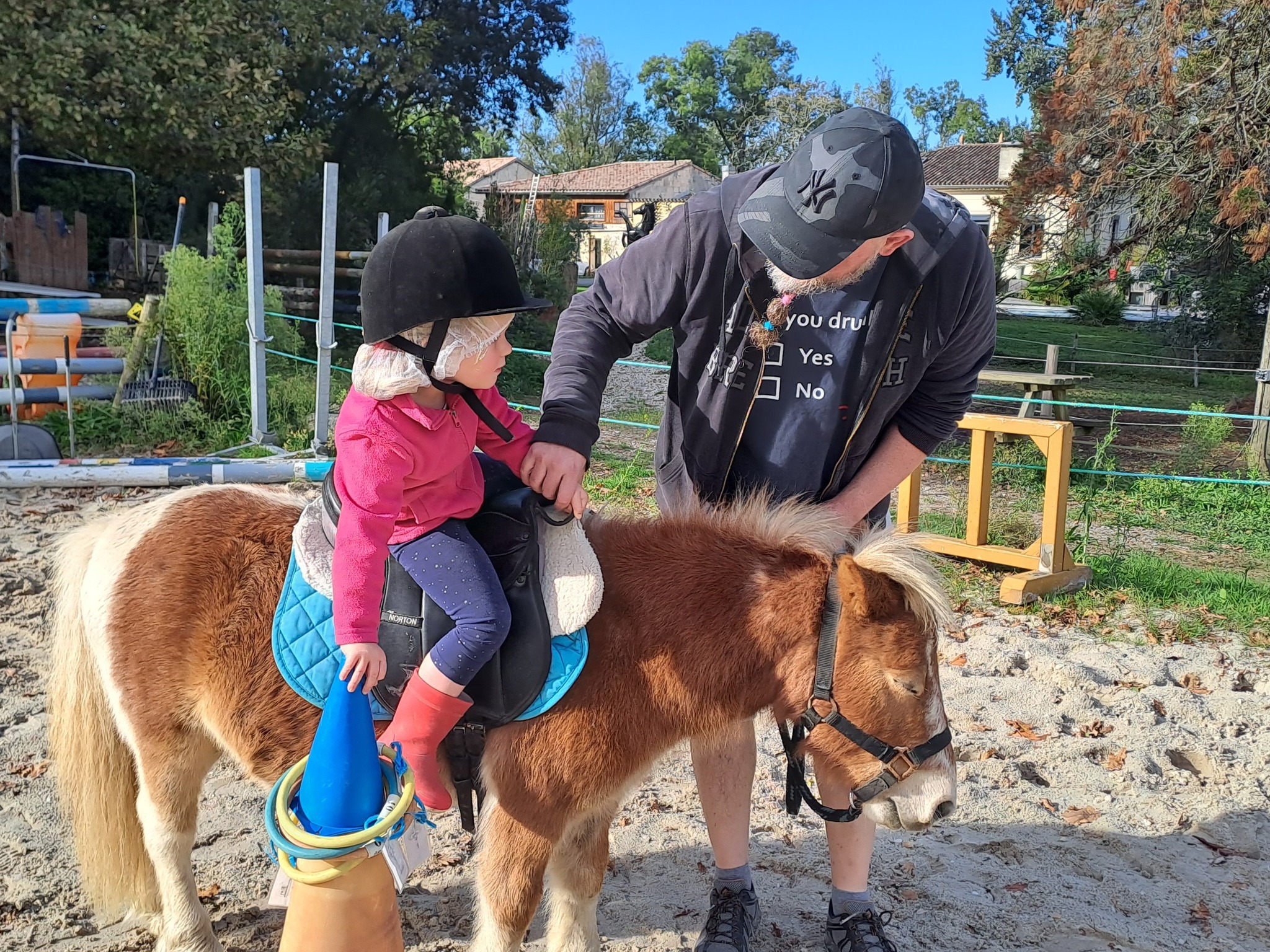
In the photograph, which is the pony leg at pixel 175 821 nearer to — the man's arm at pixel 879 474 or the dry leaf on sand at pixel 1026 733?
the man's arm at pixel 879 474

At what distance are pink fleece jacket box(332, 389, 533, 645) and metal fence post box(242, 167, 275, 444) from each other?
6236 millimetres

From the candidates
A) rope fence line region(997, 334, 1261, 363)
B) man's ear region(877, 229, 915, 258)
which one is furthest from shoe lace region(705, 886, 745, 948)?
rope fence line region(997, 334, 1261, 363)

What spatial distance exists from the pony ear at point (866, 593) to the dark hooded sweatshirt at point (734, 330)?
56 cm

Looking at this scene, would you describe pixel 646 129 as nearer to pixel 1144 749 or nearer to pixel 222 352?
pixel 222 352

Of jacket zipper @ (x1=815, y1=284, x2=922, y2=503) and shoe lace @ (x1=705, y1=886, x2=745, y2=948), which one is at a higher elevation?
jacket zipper @ (x1=815, y1=284, x2=922, y2=503)

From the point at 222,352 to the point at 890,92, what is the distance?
42.8 metres

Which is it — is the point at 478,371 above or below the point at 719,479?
above

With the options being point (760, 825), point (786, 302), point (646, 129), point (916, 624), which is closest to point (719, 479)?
point (786, 302)

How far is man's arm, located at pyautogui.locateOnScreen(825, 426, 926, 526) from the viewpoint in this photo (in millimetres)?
2656

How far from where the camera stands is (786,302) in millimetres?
2371

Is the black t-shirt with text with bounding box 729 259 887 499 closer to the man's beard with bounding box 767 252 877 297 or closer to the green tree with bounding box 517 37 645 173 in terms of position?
the man's beard with bounding box 767 252 877 297

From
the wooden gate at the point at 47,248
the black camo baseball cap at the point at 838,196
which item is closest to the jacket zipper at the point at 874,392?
the black camo baseball cap at the point at 838,196

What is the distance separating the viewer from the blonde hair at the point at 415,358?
77.4 inches

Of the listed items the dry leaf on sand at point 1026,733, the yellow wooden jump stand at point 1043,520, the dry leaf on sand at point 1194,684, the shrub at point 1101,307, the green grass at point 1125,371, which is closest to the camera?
the dry leaf on sand at point 1026,733
